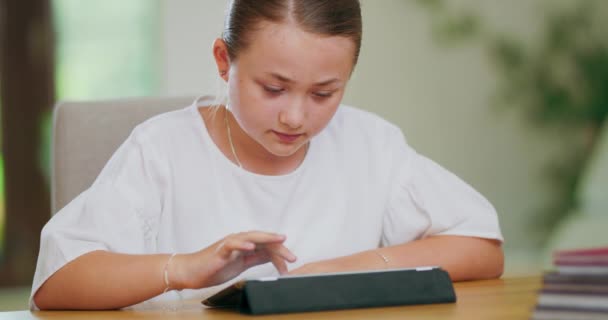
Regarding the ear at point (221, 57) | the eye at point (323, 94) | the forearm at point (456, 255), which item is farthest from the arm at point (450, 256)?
the ear at point (221, 57)

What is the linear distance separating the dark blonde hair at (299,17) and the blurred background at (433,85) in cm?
208

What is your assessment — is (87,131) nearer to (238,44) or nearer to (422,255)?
(238,44)

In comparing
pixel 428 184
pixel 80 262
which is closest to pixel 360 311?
pixel 80 262

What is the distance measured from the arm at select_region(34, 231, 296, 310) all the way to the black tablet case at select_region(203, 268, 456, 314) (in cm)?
6

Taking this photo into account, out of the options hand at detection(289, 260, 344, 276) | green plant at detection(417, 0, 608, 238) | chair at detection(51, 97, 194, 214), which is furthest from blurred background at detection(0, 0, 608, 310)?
hand at detection(289, 260, 344, 276)

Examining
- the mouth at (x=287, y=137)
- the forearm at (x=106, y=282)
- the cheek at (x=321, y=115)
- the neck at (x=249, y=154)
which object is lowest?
the forearm at (x=106, y=282)

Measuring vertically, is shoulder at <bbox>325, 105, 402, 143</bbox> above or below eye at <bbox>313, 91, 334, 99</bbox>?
below

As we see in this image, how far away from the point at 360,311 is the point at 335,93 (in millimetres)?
395

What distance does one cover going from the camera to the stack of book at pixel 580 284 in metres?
0.77

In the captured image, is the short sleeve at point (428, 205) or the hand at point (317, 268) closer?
→ the hand at point (317, 268)

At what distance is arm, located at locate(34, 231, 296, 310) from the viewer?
1144 millimetres

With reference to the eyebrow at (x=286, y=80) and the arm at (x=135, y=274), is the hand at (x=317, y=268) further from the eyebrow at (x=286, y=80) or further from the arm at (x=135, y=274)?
the eyebrow at (x=286, y=80)

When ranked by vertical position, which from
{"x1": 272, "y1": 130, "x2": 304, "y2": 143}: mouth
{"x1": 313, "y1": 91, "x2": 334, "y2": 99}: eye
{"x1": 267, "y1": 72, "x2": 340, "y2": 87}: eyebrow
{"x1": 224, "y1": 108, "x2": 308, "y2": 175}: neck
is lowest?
{"x1": 224, "y1": 108, "x2": 308, "y2": 175}: neck

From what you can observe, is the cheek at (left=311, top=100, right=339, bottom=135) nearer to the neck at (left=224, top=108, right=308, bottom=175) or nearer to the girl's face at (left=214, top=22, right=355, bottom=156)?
the girl's face at (left=214, top=22, right=355, bottom=156)
